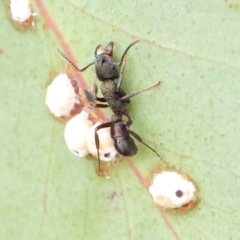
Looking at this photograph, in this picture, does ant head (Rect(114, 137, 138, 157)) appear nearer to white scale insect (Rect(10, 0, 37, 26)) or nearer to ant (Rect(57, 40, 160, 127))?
ant (Rect(57, 40, 160, 127))

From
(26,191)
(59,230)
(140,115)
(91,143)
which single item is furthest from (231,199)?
(26,191)

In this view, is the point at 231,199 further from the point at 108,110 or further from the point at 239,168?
the point at 108,110

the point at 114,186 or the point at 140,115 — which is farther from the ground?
the point at 140,115

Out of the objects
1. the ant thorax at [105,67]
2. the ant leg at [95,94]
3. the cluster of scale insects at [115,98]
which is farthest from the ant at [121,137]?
the ant thorax at [105,67]

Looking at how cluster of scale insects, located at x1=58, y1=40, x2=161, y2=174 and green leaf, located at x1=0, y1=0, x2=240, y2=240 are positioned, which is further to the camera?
cluster of scale insects, located at x1=58, y1=40, x2=161, y2=174

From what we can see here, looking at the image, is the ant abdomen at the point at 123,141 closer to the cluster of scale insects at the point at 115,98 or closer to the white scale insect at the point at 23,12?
the cluster of scale insects at the point at 115,98

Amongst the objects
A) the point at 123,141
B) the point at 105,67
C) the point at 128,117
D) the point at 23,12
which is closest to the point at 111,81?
the point at 105,67

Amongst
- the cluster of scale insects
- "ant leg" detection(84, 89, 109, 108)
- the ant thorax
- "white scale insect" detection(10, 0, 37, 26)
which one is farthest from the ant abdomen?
"white scale insect" detection(10, 0, 37, 26)
